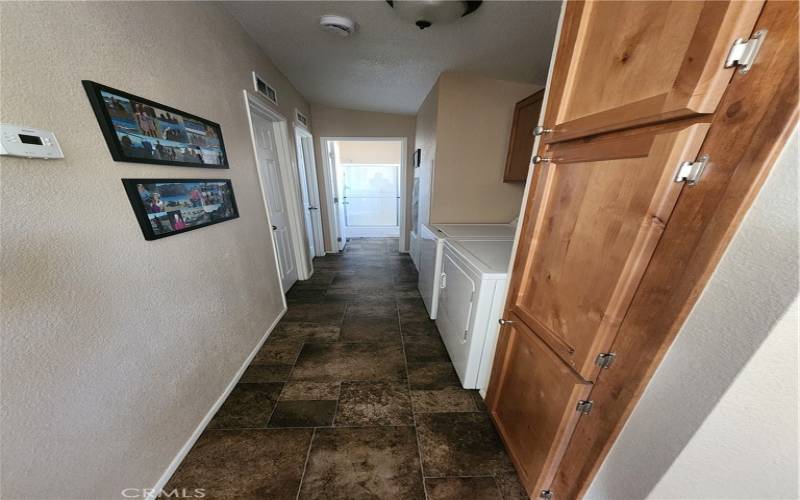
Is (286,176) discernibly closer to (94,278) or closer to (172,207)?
(172,207)

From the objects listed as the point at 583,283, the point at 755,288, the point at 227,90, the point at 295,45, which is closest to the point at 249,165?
the point at 227,90

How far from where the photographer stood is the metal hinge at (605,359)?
727 millimetres

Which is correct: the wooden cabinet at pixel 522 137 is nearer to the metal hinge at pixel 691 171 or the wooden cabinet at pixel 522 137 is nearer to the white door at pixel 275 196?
the metal hinge at pixel 691 171

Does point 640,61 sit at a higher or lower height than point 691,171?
higher

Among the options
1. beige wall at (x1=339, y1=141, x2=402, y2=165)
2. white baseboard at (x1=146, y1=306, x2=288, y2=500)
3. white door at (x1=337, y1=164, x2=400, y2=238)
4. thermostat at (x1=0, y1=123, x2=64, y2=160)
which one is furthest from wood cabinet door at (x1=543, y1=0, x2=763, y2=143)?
beige wall at (x1=339, y1=141, x2=402, y2=165)

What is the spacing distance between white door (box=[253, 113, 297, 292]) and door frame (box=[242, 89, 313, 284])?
42 mm

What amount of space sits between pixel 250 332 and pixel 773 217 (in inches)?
95.9

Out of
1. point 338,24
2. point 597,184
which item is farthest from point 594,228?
point 338,24

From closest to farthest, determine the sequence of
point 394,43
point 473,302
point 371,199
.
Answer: point 473,302 < point 394,43 < point 371,199

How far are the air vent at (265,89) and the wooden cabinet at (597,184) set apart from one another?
2.15m

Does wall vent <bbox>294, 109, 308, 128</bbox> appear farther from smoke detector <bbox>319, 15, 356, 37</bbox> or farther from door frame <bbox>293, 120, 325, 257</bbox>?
smoke detector <bbox>319, 15, 356, 37</bbox>

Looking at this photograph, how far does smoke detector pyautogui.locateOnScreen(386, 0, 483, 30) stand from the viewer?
1.30m

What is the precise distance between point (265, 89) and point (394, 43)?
1.21 m

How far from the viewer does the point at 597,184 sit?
721 millimetres
